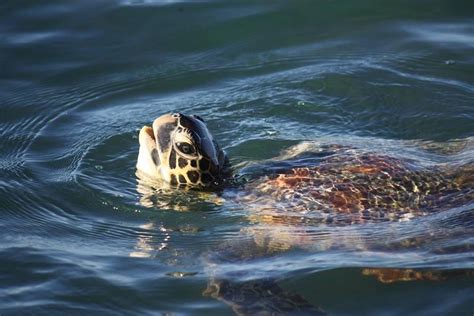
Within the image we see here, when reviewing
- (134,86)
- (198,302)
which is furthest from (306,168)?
(134,86)

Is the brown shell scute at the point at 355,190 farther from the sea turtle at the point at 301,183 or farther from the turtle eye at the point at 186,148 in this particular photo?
the turtle eye at the point at 186,148

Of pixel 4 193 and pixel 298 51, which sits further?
pixel 298 51

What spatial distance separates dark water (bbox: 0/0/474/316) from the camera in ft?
20.1

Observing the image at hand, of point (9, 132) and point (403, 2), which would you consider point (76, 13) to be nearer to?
point (9, 132)

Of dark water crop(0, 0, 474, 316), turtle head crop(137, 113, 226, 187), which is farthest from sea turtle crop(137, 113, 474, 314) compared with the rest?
dark water crop(0, 0, 474, 316)

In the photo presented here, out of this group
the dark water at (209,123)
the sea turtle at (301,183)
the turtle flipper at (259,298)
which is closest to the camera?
the turtle flipper at (259,298)

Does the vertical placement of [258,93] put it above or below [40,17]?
below

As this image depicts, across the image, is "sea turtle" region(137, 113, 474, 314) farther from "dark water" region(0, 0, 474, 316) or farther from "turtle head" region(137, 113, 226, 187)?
"dark water" region(0, 0, 474, 316)

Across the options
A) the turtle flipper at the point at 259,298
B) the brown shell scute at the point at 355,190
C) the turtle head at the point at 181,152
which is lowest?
the turtle flipper at the point at 259,298

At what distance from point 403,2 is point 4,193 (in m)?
6.56

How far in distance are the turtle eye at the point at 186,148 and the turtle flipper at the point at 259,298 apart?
57.1 inches

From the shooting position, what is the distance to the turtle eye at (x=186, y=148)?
7.19 meters

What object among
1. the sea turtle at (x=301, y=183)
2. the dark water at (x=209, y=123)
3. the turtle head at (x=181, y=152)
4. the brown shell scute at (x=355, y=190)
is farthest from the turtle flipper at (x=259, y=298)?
the turtle head at (x=181, y=152)

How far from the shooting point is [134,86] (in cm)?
1000
